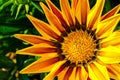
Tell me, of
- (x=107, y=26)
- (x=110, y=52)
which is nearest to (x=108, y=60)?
(x=110, y=52)

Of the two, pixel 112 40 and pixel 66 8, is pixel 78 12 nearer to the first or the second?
pixel 66 8

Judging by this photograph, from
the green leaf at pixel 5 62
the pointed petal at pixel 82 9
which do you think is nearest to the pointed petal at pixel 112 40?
the pointed petal at pixel 82 9

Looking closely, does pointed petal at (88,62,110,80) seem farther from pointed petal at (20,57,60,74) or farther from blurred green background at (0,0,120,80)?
blurred green background at (0,0,120,80)

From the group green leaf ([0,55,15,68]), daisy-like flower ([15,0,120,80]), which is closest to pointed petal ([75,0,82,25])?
daisy-like flower ([15,0,120,80])

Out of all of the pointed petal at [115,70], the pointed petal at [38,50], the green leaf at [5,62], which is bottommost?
the pointed petal at [115,70]

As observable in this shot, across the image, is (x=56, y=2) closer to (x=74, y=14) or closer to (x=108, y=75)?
(x=74, y=14)

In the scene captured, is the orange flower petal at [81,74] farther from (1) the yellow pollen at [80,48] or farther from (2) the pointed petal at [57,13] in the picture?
(2) the pointed petal at [57,13]
